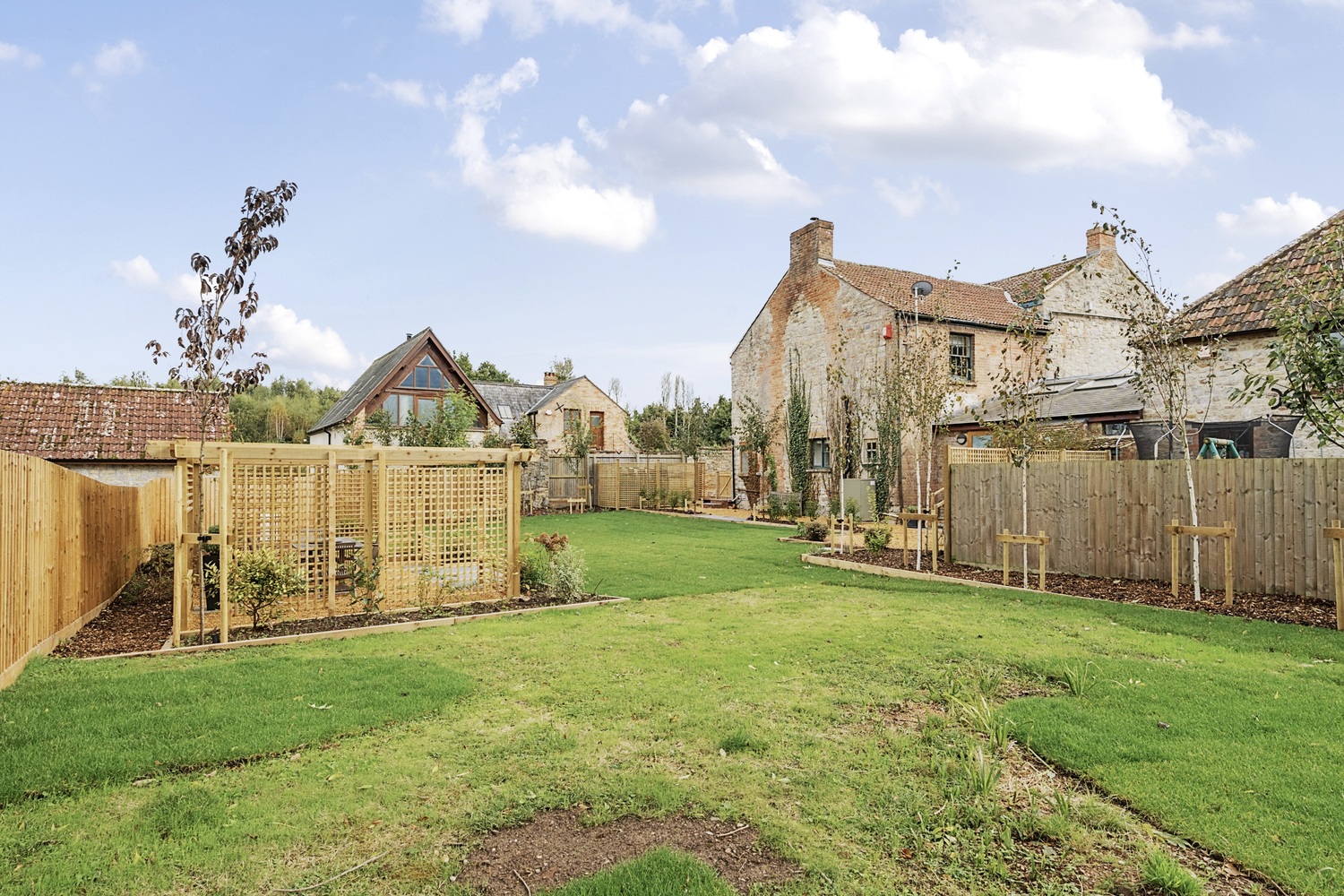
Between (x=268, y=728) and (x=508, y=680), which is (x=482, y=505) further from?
(x=268, y=728)

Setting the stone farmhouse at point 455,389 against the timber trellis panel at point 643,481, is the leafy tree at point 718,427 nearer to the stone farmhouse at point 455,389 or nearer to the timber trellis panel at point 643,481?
the stone farmhouse at point 455,389

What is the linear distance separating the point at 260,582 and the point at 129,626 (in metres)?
1.96

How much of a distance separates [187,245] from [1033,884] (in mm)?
10916

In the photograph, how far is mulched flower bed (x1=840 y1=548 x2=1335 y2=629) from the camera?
8.20 m

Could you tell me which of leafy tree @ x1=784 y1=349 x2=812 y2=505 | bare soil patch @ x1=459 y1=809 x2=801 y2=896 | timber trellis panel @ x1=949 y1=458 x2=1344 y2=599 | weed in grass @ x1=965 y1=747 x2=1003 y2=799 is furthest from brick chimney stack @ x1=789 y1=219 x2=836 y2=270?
bare soil patch @ x1=459 y1=809 x2=801 y2=896

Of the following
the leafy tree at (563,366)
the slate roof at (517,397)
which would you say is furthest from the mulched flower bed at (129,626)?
the leafy tree at (563,366)

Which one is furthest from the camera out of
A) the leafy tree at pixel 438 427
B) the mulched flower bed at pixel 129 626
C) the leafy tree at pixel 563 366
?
the leafy tree at pixel 563 366

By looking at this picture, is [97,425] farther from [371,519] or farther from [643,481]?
[643,481]

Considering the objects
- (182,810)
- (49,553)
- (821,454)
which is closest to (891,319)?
(821,454)

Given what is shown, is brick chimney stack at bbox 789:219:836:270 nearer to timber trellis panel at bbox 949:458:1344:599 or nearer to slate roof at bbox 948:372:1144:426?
slate roof at bbox 948:372:1144:426

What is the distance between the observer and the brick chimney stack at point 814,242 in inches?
1018

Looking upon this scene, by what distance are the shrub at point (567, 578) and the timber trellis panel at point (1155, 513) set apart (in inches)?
263

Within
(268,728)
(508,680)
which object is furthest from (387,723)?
(508,680)

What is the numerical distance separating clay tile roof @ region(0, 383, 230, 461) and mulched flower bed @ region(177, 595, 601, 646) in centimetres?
1060
